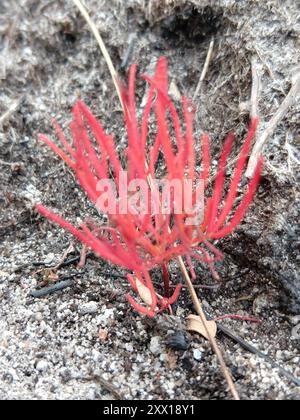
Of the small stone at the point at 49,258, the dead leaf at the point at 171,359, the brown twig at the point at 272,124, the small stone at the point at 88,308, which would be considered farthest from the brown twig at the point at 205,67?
the dead leaf at the point at 171,359

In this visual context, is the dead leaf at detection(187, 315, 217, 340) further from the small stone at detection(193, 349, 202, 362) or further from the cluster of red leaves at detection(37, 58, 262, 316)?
the cluster of red leaves at detection(37, 58, 262, 316)

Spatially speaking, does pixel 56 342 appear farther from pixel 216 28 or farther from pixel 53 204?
pixel 216 28

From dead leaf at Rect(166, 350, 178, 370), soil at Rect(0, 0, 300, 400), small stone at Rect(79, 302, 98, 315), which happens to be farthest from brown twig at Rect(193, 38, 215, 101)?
dead leaf at Rect(166, 350, 178, 370)

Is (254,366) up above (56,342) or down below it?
below

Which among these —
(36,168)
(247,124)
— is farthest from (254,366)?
(36,168)

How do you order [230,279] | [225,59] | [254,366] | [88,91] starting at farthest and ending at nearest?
[88,91] < [225,59] < [230,279] < [254,366]

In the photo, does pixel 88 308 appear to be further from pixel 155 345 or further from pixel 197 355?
pixel 197 355

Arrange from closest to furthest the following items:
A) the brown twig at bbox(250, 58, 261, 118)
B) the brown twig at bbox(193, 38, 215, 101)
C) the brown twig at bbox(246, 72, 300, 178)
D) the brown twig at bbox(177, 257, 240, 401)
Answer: the brown twig at bbox(177, 257, 240, 401)
the brown twig at bbox(246, 72, 300, 178)
the brown twig at bbox(250, 58, 261, 118)
the brown twig at bbox(193, 38, 215, 101)
